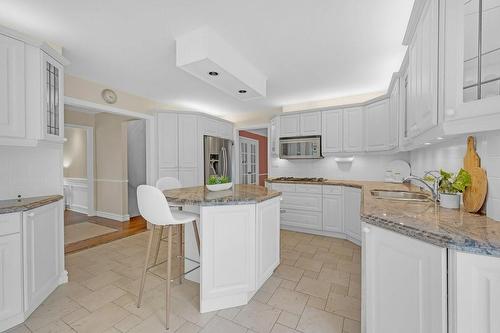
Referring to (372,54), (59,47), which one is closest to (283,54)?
(372,54)

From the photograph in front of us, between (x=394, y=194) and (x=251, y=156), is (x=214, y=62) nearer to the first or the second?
(x=394, y=194)

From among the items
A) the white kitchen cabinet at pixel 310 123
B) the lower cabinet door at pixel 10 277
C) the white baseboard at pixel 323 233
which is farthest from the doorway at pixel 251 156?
the lower cabinet door at pixel 10 277

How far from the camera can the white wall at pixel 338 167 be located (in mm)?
3781

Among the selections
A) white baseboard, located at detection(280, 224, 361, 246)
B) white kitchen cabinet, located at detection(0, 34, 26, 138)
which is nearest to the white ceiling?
white kitchen cabinet, located at detection(0, 34, 26, 138)

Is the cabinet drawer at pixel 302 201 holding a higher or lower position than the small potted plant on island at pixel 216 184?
lower

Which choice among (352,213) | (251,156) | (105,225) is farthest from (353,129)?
(105,225)

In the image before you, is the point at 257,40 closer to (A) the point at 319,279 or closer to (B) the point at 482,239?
(B) the point at 482,239

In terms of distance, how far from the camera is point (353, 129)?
3738 millimetres

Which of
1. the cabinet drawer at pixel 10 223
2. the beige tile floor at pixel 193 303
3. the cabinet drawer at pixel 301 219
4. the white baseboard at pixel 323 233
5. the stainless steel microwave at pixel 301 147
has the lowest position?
the beige tile floor at pixel 193 303

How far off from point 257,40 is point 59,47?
2133 millimetres

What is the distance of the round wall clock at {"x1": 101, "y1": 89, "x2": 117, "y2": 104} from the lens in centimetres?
338

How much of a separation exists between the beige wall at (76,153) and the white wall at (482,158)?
6.57m

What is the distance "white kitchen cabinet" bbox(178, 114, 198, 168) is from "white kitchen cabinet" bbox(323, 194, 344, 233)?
2.60 m

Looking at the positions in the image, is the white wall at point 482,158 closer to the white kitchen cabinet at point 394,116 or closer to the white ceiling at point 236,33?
the white kitchen cabinet at point 394,116
